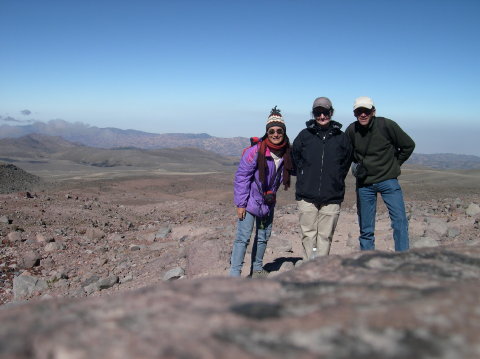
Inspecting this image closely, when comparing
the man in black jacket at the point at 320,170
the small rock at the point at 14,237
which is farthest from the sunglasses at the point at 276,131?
the small rock at the point at 14,237

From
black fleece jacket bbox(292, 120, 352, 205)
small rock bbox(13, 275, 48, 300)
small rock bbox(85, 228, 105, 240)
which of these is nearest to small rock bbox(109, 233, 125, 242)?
small rock bbox(85, 228, 105, 240)

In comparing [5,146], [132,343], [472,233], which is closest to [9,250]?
[132,343]

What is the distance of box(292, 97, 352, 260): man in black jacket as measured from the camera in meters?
3.97

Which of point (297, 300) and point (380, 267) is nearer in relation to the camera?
point (297, 300)

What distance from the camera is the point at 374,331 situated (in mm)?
1430

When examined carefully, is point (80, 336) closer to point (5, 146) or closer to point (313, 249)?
point (313, 249)

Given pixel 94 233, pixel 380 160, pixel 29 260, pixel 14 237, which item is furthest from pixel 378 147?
pixel 14 237

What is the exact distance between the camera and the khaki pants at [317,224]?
4129mm

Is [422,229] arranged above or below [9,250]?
above

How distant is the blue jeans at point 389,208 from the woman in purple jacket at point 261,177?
897mm

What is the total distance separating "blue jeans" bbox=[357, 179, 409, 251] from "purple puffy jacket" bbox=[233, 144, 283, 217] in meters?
1.01

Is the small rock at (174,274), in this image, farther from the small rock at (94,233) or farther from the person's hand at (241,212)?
the small rock at (94,233)

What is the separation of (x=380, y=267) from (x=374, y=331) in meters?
0.83

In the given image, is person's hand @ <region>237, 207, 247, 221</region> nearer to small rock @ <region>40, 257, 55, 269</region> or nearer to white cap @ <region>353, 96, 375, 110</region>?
white cap @ <region>353, 96, 375, 110</region>
